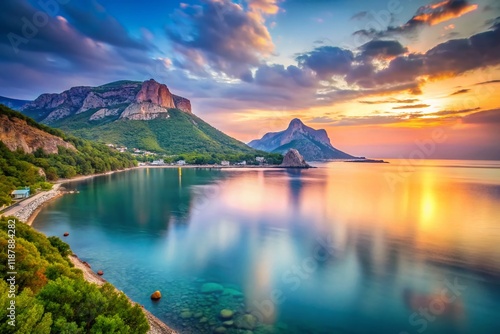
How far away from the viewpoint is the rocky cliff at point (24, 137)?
5048 cm

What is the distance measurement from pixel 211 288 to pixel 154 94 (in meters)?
190

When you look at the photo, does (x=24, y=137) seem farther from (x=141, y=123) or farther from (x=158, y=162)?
(x=141, y=123)

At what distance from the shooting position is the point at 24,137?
5650cm

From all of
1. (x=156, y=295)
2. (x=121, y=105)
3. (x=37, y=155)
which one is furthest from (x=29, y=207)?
(x=121, y=105)

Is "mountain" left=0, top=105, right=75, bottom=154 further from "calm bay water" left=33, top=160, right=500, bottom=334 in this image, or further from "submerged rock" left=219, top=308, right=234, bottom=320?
"submerged rock" left=219, top=308, right=234, bottom=320

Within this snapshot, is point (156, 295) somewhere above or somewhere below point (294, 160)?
below

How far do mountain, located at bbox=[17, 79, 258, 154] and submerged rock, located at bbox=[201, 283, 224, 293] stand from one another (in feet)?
452

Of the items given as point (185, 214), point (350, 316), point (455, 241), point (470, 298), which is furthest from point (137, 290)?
point (455, 241)

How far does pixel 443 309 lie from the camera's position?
542 inches

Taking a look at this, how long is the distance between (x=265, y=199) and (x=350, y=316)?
34867 millimetres

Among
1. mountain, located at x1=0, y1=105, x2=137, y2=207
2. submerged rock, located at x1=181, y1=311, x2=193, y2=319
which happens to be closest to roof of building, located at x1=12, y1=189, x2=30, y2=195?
mountain, located at x1=0, y1=105, x2=137, y2=207

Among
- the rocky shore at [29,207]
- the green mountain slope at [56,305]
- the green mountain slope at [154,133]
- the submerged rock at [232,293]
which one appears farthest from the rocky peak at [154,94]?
the green mountain slope at [56,305]

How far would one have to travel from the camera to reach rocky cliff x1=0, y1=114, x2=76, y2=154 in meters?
50.5

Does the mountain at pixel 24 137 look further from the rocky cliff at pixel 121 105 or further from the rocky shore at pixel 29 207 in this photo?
the rocky cliff at pixel 121 105
